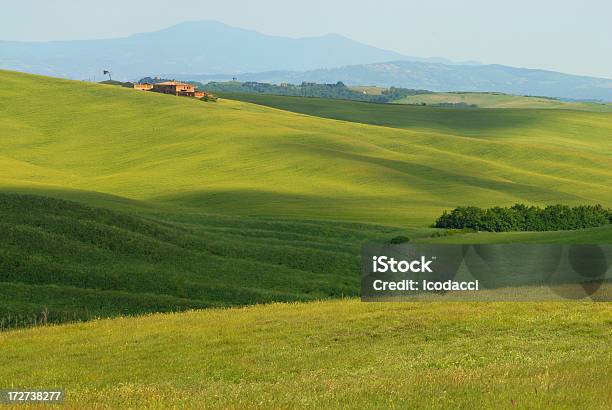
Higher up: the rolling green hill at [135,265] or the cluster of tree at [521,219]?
the rolling green hill at [135,265]

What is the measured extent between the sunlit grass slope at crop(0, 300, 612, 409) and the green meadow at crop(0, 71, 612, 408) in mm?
73

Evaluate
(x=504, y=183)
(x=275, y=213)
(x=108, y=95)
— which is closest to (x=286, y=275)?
(x=275, y=213)

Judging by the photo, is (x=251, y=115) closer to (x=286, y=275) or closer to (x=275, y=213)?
(x=275, y=213)

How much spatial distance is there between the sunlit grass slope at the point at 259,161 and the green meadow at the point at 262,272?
563mm

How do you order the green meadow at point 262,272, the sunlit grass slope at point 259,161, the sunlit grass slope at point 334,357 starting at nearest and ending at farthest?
the sunlit grass slope at point 334,357 → the green meadow at point 262,272 → the sunlit grass slope at point 259,161

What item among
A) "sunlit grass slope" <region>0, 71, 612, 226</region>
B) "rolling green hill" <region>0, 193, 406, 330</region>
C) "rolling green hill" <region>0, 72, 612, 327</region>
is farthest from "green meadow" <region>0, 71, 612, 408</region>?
"sunlit grass slope" <region>0, 71, 612, 226</region>

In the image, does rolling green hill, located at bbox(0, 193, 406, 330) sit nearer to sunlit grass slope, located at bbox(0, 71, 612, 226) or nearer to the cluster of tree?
the cluster of tree

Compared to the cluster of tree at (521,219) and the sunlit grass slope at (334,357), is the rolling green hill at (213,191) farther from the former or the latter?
the sunlit grass slope at (334,357)

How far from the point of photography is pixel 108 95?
578 ft

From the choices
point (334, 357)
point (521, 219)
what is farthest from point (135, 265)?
point (521, 219)

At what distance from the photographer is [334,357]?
68.2 feet

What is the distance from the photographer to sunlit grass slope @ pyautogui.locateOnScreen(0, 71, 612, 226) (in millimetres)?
100438

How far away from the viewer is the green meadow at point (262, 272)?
16188 millimetres

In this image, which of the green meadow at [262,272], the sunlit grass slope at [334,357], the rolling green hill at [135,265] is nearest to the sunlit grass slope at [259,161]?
the green meadow at [262,272]
